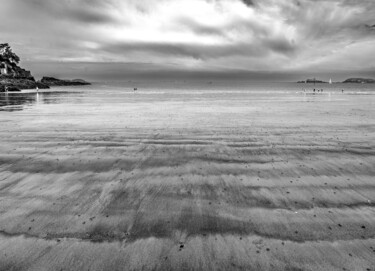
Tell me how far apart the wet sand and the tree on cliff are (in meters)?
172

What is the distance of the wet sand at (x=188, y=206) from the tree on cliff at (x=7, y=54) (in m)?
172

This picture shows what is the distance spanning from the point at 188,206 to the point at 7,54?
18434 centimetres

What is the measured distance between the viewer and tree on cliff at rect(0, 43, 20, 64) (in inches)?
5857

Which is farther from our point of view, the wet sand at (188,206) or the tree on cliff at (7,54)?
the tree on cliff at (7,54)

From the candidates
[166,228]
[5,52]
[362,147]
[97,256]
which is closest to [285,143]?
[362,147]

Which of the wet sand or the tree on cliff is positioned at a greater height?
the tree on cliff

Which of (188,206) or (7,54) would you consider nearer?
(188,206)

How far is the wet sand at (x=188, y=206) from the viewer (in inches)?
169

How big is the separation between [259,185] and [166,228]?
3109mm

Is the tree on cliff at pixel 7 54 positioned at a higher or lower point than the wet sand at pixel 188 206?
higher

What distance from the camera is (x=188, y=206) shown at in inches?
235

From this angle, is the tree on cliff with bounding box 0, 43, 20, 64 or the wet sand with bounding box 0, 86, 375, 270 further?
the tree on cliff with bounding box 0, 43, 20, 64

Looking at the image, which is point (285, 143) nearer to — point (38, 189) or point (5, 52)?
point (38, 189)

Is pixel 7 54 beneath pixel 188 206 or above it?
above
